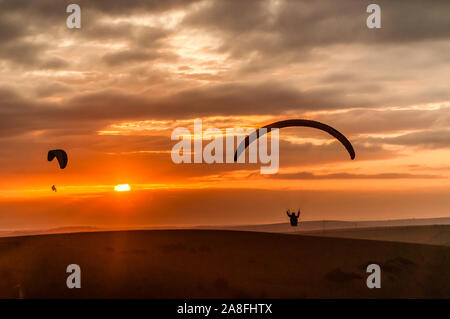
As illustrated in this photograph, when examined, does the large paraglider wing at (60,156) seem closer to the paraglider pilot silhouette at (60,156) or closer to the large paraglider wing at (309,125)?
the paraglider pilot silhouette at (60,156)

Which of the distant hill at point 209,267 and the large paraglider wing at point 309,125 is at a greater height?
the large paraglider wing at point 309,125

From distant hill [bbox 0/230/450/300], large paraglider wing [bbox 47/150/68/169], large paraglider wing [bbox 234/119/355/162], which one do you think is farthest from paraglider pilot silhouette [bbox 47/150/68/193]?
large paraglider wing [bbox 234/119/355/162]

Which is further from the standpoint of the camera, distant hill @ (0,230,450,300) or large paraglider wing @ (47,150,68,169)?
large paraglider wing @ (47,150,68,169)

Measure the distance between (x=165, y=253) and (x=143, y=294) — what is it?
887cm

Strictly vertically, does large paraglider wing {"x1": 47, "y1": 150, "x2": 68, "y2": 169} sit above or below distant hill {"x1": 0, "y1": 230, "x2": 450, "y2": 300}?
above

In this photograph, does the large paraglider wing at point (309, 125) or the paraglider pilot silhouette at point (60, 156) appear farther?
the paraglider pilot silhouette at point (60, 156)

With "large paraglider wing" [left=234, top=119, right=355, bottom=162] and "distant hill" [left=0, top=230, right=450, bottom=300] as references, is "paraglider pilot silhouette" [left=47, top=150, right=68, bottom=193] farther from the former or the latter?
"large paraglider wing" [left=234, top=119, right=355, bottom=162]

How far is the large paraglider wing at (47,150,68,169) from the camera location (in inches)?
1534

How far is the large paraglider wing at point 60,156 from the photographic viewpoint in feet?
128

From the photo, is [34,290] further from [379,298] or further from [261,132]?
[379,298]

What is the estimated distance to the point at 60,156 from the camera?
1554 inches

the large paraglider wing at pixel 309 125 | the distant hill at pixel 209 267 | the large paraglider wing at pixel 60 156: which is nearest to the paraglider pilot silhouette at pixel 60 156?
the large paraglider wing at pixel 60 156

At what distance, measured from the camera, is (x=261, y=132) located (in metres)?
34.8

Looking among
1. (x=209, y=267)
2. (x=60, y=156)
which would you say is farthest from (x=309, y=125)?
(x=60, y=156)
